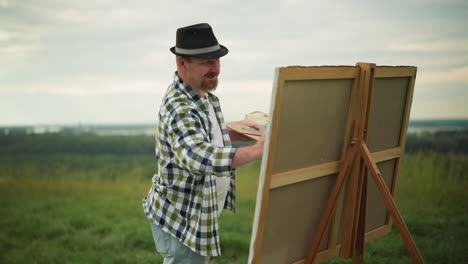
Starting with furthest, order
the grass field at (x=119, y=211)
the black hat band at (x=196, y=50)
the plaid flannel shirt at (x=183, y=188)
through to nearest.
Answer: the grass field at (x=119, y=211) → the black hat band at (x=196, y=50) → the plaid flannel shirt at (x=183, y=188)

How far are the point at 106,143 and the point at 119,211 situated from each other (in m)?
1.45

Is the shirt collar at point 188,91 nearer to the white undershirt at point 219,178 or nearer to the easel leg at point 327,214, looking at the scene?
the white undershirt at point 219,178

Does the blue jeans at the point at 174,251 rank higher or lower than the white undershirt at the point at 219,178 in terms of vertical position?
lower

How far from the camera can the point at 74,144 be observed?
627 cm

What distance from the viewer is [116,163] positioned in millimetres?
6031

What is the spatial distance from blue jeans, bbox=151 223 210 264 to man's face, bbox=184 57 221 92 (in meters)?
0.71

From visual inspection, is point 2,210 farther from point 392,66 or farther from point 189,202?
point 392,66

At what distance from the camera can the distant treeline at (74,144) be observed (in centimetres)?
609

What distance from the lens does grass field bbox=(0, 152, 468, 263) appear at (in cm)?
443

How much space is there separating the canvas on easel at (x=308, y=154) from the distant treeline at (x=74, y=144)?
12.8 feet

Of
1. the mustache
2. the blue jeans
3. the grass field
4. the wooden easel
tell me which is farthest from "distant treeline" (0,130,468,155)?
the mustache

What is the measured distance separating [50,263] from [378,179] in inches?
120

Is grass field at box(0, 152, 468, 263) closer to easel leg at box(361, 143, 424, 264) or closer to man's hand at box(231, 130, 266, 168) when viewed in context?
easel leg at box(361, 143, 424, 264)

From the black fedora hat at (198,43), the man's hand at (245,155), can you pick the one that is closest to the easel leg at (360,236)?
the man's hand at (245,155)
